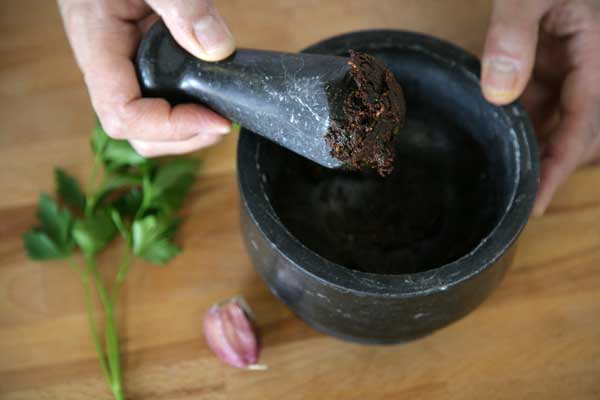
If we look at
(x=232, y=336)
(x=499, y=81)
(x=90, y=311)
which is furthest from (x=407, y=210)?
(x=90, y=311)

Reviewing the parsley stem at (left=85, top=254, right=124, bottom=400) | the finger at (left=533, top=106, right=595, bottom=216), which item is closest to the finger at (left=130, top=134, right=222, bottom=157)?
the parsley stem at (left=85, top=254, right=124, bottom=400)

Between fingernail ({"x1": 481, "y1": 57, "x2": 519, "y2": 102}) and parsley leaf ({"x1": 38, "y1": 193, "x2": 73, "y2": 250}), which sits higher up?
fingernail ({"x1": 481, "y1": 57, "x2": 519, "y2": 102})

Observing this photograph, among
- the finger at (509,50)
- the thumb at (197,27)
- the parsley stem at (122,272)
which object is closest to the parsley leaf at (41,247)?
the parsley stem at (122,272)

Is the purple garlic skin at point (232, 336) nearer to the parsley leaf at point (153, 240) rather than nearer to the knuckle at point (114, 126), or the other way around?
the parsley leaf at point (153, 240)

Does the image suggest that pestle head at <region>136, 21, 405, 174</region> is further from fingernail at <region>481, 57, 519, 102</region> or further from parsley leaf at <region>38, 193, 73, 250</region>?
parsley leaf at <region>38, 193, 73, 250</region>

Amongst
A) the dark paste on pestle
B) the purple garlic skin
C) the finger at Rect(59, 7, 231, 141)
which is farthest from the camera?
the purple garlic skin

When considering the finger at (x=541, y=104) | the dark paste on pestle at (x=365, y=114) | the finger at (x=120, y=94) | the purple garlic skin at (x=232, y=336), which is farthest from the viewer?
the finger at (x=541, y=104)
